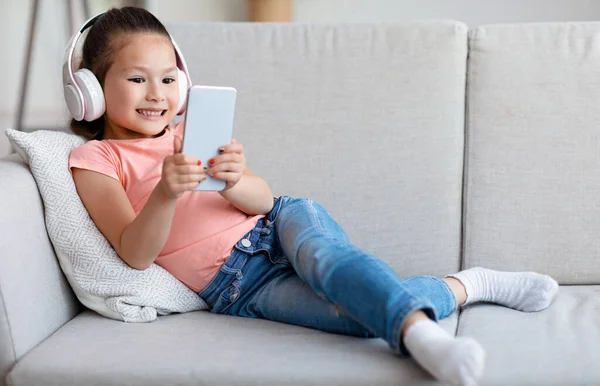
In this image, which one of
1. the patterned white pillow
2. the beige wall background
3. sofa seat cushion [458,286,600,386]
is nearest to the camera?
sofa seat cushion [458,286,600,386]

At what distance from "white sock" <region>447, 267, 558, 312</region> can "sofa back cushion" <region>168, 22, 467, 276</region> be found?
0.19 m

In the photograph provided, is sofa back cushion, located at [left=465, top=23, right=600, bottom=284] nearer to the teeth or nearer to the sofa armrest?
the teeth

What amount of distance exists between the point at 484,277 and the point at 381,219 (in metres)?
0.28

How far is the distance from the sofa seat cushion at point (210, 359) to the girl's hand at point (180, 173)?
0.26 m

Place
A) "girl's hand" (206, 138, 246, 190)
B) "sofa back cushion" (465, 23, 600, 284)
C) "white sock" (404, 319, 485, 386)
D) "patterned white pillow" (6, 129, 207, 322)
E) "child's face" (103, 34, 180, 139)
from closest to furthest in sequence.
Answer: "white sock" (404, 319, 485, 386) → "girl's hand" (206, 138, 246, 190) → "patterned white pillow" (6, 129, 207, 322) → "child's face" (103, 34, 180, 139) → "sofa back cushion" (465, 23, 600, 284)

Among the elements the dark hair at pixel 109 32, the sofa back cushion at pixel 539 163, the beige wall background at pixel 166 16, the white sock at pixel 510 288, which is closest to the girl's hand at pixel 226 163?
the dark hair at pixel 109 32

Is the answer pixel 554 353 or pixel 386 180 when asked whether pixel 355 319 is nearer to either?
pixel 554 353

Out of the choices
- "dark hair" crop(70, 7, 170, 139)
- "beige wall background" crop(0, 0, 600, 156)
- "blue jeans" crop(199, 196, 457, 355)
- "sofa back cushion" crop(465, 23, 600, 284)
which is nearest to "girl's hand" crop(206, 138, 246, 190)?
"blue jeans" crop(199, 196, 457, 355)

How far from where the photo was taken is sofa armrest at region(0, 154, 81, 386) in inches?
51.4

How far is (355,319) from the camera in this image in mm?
1284

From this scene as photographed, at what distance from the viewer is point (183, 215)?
1.54 metres

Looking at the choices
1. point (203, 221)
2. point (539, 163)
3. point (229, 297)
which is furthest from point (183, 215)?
point (539, 163)

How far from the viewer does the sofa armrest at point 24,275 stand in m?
1.30

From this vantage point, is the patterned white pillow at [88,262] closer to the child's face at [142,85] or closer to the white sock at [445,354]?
the child's face at [142,85]
